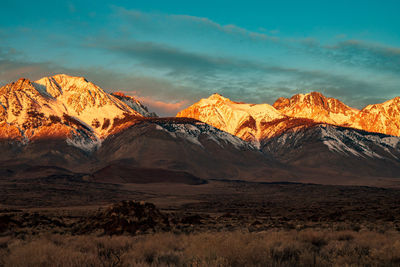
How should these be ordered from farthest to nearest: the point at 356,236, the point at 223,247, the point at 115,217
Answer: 1. the point at 115,217
2. the point at 356,236
3. the point at 223,247

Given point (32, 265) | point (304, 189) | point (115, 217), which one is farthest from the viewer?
point (304, 189)

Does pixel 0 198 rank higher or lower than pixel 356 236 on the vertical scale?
lower

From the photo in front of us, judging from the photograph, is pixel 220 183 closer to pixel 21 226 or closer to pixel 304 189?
pixel 304 189

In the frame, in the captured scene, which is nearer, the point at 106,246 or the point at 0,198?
the point at 106,246

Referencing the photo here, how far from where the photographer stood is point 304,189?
146875 mm

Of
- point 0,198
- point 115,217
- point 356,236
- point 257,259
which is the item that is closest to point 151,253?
point 257,259

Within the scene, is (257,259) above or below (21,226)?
above

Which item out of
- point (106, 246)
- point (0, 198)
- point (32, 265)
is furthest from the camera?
point (0, 198)

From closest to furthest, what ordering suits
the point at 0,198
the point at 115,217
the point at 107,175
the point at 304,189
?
1. the point at 115,217
2. the point at 0,198
3. the point at 304,189
4. the point at 107,175

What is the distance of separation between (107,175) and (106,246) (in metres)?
161

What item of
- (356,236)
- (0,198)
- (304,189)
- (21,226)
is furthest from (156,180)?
(356,236)

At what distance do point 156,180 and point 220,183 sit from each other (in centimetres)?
2495

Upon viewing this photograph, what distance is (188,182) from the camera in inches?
6811

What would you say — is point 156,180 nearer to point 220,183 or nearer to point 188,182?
point 188,182
